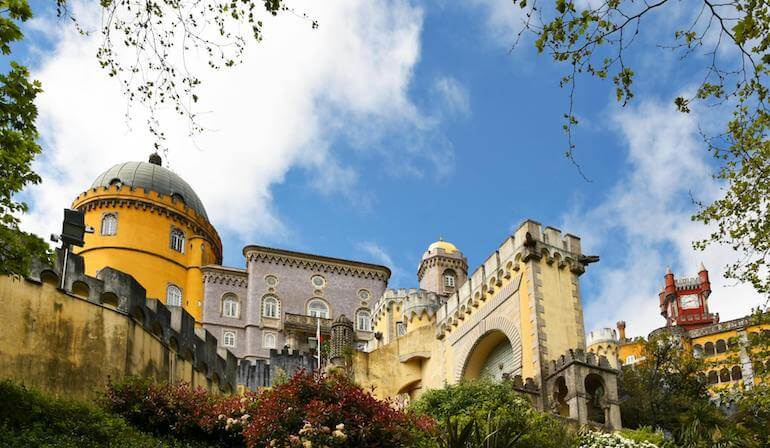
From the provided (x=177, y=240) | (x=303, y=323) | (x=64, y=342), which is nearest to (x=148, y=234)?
(x=177, y=240)

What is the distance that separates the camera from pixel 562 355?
91.3 feet

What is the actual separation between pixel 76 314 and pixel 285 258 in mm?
36158

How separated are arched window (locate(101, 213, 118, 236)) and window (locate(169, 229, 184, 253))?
10.7ft

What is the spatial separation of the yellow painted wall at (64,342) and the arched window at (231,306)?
32.0 meters

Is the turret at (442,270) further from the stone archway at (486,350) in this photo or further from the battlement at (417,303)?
the stone archway at (486,350)

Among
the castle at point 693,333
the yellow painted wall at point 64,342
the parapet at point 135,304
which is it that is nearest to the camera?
the yellow painted wall at point 64,342

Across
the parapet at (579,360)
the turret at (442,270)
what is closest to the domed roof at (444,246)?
the turret at (442,270)

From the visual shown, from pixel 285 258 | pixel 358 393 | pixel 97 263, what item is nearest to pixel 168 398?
pixel 358 393

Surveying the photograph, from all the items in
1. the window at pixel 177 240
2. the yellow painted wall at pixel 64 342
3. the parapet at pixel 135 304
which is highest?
the window at pixel 177 240

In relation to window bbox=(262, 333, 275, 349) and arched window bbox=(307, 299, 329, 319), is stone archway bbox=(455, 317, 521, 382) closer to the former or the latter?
window bbox=(262, 333, 275, 349)

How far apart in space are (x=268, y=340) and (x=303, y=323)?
2.27 meters

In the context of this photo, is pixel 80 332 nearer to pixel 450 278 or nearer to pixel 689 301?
pixel 450 278

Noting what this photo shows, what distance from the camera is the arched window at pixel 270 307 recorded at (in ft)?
172

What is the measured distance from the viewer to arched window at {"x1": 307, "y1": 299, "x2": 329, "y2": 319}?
53375 millimetres
